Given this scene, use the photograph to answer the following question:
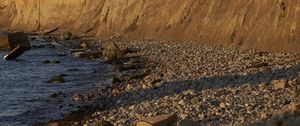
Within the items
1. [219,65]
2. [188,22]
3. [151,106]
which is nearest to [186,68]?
[219,65]

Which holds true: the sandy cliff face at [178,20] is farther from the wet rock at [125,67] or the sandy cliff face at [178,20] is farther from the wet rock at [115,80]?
the wet rock at [115,80]

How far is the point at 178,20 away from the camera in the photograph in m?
47.1

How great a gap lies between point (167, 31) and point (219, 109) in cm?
3089

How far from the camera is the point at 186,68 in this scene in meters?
30.2

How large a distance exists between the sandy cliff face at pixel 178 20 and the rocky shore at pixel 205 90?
63.1 inches

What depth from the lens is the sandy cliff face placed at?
3347 centimetres

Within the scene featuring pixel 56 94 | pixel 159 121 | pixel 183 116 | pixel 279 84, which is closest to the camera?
pixel 159 121

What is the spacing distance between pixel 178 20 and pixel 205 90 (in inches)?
1013

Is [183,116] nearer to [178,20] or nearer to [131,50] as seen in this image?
[131,50]

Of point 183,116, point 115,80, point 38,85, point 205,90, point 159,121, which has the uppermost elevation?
point 159,121

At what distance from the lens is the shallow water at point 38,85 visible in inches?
920

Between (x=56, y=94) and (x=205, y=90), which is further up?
(x=205, y=90)

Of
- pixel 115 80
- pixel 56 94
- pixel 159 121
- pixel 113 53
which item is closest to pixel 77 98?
pixel 56 94

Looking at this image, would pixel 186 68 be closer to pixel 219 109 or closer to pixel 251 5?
pixel 251 5
